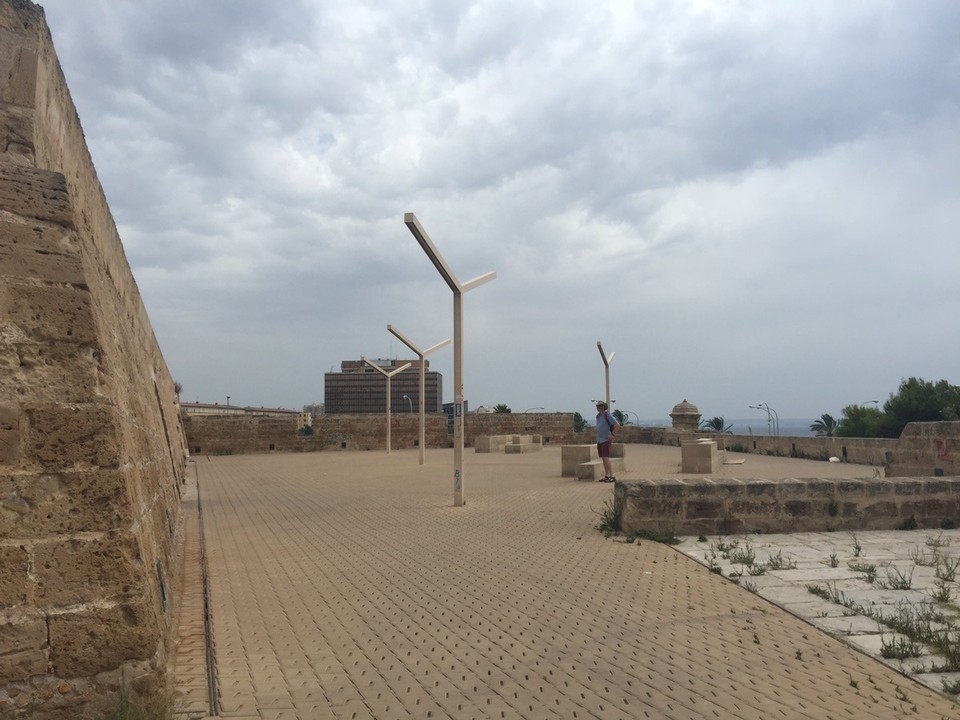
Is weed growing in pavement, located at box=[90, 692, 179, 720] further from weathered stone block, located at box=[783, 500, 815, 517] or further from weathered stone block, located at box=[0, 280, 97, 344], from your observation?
weathered stone block, located at box=[783, 500, 815, 517]

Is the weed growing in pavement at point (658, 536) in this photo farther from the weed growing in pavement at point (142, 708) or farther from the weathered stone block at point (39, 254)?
the weathered stone block at point (39, 254)

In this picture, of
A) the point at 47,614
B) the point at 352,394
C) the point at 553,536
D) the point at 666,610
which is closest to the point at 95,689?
the point at 47,614

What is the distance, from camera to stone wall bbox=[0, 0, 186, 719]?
2.71 m

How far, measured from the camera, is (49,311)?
3.18 m

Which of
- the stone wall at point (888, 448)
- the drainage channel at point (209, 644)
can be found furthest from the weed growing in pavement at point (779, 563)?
the stone wall at point (888, 448)

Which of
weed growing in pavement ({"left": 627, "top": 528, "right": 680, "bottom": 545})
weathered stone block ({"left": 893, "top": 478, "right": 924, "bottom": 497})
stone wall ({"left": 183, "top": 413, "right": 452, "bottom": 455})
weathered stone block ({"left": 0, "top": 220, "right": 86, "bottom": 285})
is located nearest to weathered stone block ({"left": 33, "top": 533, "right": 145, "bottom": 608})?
weathered stone block ({"left": 0, "top": 220, "right": 86, "bottom": 285})

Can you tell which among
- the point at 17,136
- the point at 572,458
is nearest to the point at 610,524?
the point at 17,136

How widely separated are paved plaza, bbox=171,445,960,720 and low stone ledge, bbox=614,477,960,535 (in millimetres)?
348

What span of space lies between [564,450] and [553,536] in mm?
7395

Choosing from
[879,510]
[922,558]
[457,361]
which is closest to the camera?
[922,558]

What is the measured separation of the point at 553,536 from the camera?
7.44 meters

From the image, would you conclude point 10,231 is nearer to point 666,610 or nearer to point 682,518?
point 666,610

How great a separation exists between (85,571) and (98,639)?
10.6 inches

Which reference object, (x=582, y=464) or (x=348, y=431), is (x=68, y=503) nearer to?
(x=582, y=464)
